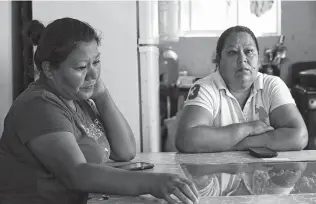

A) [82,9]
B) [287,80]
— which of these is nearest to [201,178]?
[82,9]

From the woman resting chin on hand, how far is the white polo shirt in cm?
66

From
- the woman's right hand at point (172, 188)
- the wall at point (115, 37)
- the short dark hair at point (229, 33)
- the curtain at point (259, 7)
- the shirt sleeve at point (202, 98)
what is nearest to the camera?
the woman's right hand at point (172, 188)

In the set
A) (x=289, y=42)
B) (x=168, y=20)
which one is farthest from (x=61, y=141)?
(x=289, y=42)

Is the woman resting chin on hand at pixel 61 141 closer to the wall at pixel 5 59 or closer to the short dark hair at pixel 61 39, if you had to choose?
the short dark hair at pixel 61 39

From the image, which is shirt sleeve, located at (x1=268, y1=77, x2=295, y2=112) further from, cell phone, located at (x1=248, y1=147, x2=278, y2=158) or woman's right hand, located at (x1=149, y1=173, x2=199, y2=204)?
woman's right hand, located at (x1=149, y1=173, x2=199, y2=204)

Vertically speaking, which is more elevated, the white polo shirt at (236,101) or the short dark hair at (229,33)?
the short dark hair at (229,33)

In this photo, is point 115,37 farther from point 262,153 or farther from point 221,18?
point 221,18

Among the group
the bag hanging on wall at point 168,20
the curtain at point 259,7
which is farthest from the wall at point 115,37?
the curtain at point 259,7

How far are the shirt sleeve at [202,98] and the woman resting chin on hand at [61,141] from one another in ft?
1.96

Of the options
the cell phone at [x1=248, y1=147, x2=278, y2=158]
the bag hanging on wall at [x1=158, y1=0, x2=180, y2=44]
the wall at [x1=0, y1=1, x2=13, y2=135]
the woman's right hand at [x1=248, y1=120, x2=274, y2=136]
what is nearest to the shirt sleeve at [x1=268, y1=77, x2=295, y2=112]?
the woman's right hand at [x1=248, y1=120, x2=274, y2=136]

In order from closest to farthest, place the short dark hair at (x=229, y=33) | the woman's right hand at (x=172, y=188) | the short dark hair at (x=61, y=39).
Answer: the woman's right hand at (x=172, y=188), the short dark hair at (x=61, y=39), the short dark hair at (x=229, y=33)

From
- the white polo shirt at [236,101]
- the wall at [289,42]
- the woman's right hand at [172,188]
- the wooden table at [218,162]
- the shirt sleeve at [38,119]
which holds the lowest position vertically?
the wooden table at [218,162]

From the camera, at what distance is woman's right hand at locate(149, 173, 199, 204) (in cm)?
94

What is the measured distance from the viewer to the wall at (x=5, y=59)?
1.87 meters
